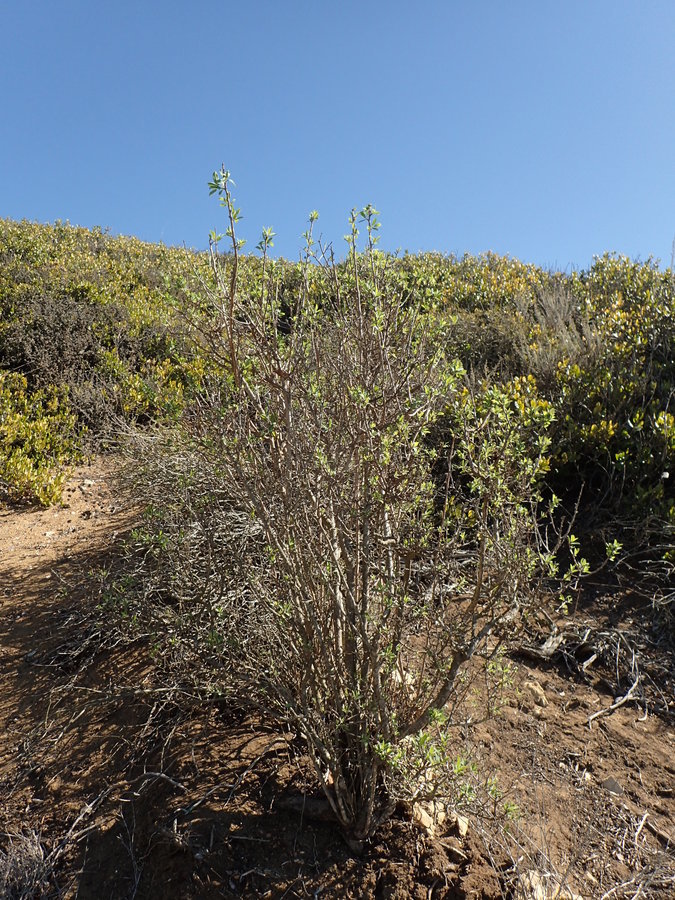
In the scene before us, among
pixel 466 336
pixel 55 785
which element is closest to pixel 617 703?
pixel 55 785

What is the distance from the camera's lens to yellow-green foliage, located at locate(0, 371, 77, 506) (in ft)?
18.5

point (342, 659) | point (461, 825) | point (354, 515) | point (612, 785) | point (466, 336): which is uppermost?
point (466, 336)

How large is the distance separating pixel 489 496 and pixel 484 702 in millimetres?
1482

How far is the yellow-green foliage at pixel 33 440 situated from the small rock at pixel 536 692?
4.45 meters

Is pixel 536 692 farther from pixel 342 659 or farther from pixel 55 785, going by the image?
pixel 55 785

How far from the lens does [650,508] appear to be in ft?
13.9

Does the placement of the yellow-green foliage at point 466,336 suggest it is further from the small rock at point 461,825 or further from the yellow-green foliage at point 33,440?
the small rock at point 461,825

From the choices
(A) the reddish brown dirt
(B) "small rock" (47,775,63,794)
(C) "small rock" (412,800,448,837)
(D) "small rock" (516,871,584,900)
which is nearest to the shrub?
(C) "small rock" (412,800,448,837)

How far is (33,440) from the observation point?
6.29 metres

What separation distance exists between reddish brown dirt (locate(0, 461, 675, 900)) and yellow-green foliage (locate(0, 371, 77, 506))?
90.2 inches

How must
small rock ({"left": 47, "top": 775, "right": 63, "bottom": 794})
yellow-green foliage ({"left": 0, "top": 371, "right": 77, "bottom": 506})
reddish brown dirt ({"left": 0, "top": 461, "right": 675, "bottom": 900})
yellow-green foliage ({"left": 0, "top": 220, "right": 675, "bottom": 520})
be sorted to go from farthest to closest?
yellow-green foliage ({"left": 0, "top": 371, "right": 77, "bottom": 506}) < yellow-green foliage ({"left": 0, "top": 220, "right": 675, "bottom": 520}) < small rock ({"left": 47, "top": 775, "right": 63, "bottom": 794}) < reddish brown dirt ({"left": 0, "top": 461, "right": 675, "bottom": 900})

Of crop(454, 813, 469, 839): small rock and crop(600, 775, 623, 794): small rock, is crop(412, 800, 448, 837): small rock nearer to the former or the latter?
crop(454, 813, 469, 839): small rock

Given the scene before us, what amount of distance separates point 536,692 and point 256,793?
1.63 m

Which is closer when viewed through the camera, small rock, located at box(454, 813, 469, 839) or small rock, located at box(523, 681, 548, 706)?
small rock, located at box(454, 813, 469, 839)
